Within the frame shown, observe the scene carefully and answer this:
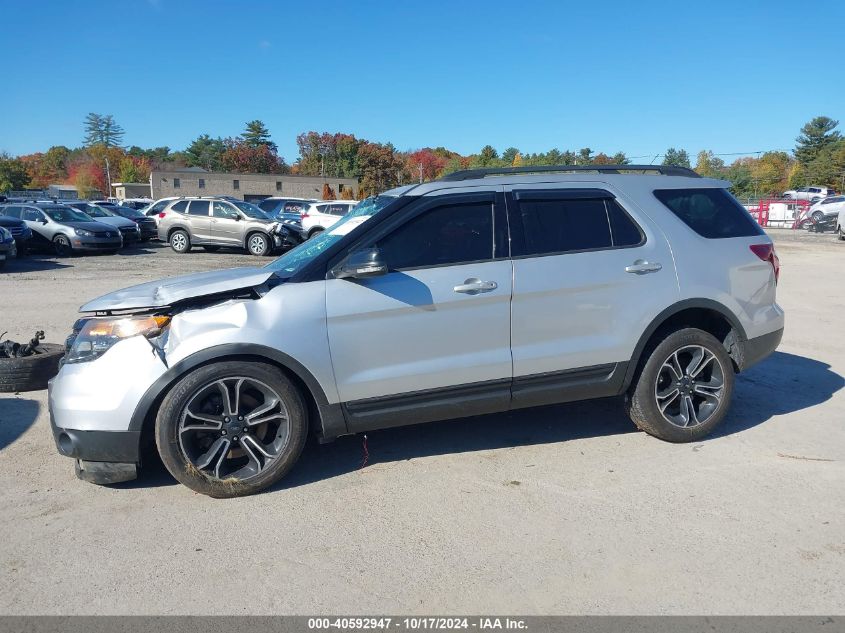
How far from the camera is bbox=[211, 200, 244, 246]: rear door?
21.2 metres

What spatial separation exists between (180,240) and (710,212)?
19.7 metres

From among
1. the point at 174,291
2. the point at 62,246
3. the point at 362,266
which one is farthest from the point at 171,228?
the point at 362,266

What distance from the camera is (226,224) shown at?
21344mm

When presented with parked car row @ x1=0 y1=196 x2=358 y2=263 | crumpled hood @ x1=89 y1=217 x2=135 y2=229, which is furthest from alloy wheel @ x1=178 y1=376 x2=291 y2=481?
crumpled hood @ x1=89 y1=217 x2=135 y2=229

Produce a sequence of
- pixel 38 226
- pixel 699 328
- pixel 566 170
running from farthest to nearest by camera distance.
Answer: pixel 38 226 → pixel 699 328 → pixel 566 170

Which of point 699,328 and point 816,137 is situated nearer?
point 699,328

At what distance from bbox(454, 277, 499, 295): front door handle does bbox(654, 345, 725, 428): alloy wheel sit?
1429mm

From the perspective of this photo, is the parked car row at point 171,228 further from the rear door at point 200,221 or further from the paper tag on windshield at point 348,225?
the paper tag on windshield at point 348,225

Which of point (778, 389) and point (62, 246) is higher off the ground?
point (62, 246)

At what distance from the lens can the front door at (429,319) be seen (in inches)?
158

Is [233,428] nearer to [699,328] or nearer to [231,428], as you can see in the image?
[231,428]

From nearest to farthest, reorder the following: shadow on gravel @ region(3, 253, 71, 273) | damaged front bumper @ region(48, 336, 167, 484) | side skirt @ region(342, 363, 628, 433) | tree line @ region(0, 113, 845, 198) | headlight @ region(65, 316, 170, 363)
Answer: damaged front bumper @ region(48, 336, 167, 484)
headlight @ region(65, 316, 170, 363)
side skirt @ region(342, 363, 628, 433)
shadow on gravel @ region(3, 253, 71, 273)
tree line @ region(0, 113, 845, 198)

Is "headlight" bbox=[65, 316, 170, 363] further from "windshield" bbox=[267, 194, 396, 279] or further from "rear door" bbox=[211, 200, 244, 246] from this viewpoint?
"rear door" bbox=[211, 200, 244, 246]

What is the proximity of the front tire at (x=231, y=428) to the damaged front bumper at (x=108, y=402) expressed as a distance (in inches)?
6.4
